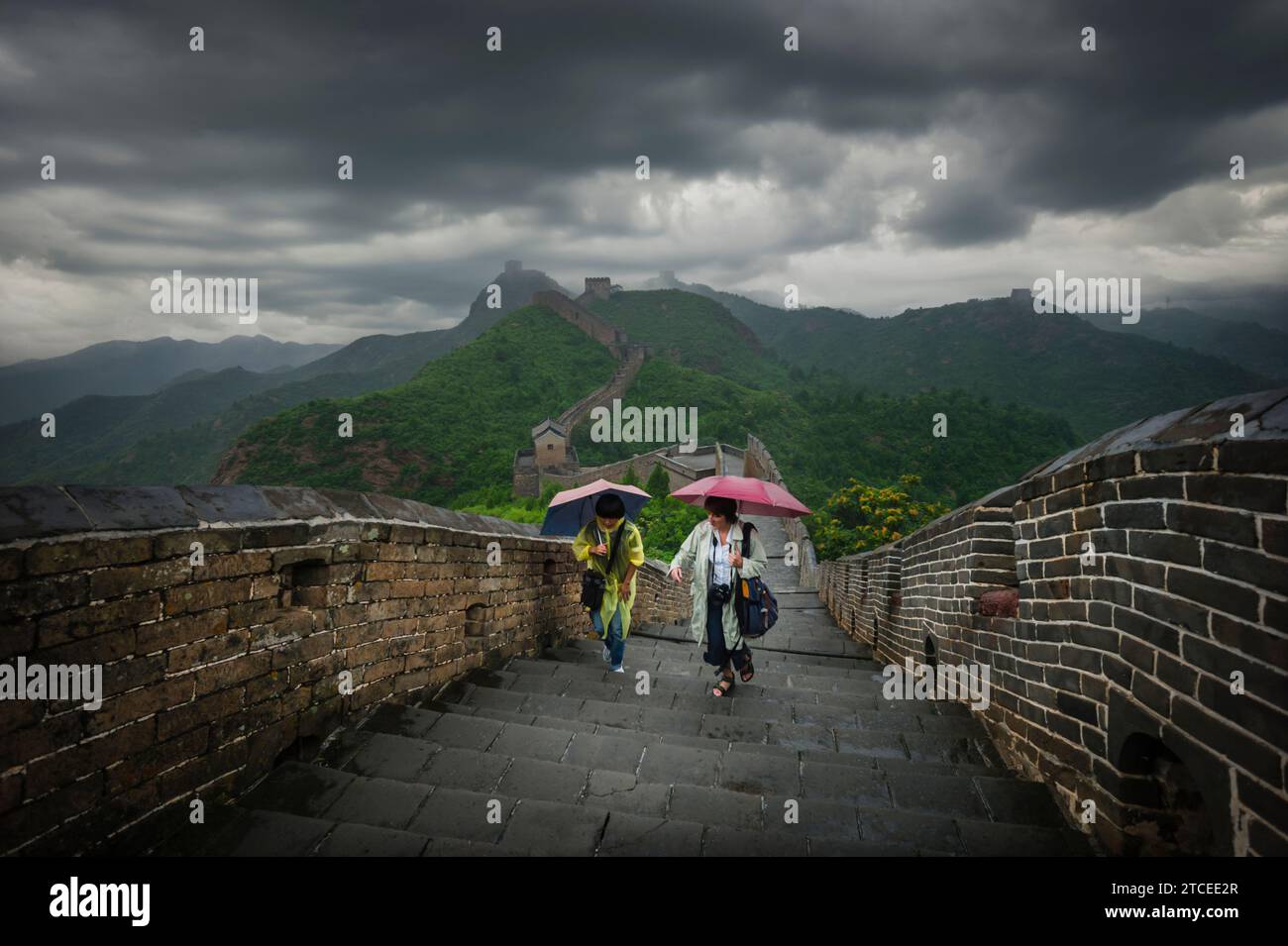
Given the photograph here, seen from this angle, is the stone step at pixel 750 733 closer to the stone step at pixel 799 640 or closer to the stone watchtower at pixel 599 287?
the stone step at pixel 799 640

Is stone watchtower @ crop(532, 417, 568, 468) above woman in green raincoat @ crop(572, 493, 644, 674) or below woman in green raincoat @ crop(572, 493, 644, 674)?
above

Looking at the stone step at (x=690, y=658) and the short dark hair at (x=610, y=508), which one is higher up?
the short dark hair at (x=610, y=508)

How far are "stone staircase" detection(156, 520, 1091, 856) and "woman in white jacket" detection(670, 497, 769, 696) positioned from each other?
337 millimetres

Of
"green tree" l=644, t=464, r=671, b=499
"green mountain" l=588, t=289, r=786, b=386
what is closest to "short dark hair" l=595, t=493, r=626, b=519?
"green tree" l=644, t=464, r=671, b=499

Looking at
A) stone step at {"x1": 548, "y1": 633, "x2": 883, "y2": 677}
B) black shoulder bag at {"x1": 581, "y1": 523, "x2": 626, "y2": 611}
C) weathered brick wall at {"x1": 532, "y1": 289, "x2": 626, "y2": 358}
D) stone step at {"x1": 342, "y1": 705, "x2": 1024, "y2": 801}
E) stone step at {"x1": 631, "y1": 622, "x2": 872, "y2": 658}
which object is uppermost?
weathered brick wall at {"x1": 532, "y1": 289, "x2": 626, "y2": 358}

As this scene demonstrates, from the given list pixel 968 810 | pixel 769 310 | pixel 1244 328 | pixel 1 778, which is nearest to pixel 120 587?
pixel 1 778

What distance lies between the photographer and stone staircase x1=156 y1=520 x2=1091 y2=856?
2209mm

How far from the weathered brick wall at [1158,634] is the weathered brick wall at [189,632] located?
3.19 meters

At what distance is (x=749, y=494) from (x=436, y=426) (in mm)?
49449

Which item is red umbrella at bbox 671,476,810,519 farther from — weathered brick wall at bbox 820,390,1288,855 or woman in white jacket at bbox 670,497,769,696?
weathered brick wall at bbox 820,390,1288,855

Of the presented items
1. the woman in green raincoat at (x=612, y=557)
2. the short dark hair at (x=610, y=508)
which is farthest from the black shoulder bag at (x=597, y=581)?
the short dark hair at (x=610, y=508)

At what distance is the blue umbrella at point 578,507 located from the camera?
550cm

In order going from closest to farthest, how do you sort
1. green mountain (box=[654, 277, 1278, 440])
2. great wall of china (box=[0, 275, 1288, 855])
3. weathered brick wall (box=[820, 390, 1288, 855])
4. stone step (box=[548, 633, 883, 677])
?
1. weathered brick wall (box=[820, 390, 1288, 855])
2. great wall of china (box=[0, 275, 1288, 855])
3. stone step (box=[548, 633, 883, 677])
4. green mountain (box=[654, 277, 1278, 440])

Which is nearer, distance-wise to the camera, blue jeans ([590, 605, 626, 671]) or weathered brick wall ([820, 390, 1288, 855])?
weathered brick wall ([820, 390, 1288, 855])
